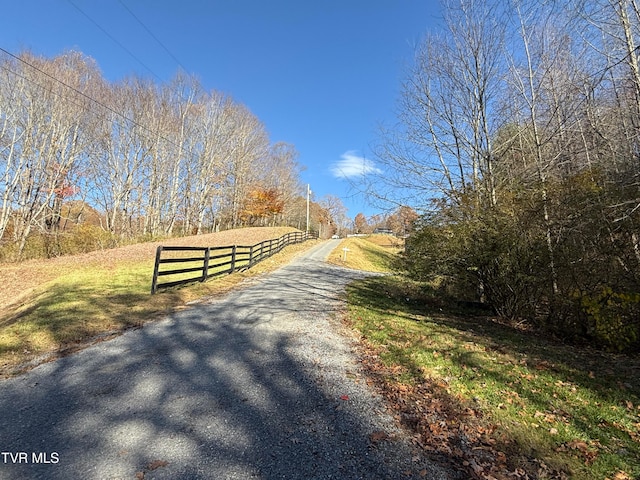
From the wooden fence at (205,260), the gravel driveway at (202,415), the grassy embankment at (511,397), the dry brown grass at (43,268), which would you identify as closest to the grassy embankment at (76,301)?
the dry brown grass at (43,268)

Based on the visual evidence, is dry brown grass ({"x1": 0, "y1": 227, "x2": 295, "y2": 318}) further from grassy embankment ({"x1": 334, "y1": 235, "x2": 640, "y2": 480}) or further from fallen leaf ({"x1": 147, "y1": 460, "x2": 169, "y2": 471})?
grassy embankment ({"x1": 334, "y1": 235, "x2": 640, "y2": 480})

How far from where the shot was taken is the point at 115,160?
2442 cm

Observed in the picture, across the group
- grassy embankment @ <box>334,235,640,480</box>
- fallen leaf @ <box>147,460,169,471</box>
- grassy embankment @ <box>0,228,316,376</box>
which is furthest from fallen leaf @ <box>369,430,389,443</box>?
grassy embankment @ <box>0,228,316,376</box>

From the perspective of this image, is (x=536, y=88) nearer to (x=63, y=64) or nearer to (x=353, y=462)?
(x=353, y=462)

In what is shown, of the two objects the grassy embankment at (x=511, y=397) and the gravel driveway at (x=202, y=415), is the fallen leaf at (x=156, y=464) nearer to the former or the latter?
the gravel driveway at (x=202, y=415)

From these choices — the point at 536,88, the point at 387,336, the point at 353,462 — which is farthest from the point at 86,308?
the point at 536,88

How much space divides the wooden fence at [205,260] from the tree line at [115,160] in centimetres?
669

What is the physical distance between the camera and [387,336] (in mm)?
5539

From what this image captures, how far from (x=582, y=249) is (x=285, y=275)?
9.71 metres

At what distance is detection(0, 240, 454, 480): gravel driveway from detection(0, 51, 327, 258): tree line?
959 cm

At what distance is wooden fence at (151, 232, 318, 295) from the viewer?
27.9 feet

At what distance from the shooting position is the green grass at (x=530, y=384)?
2.59m

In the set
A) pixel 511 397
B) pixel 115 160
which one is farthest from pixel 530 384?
pixel 115 160

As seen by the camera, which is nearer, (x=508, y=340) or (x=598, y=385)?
(x=598, y=385)
